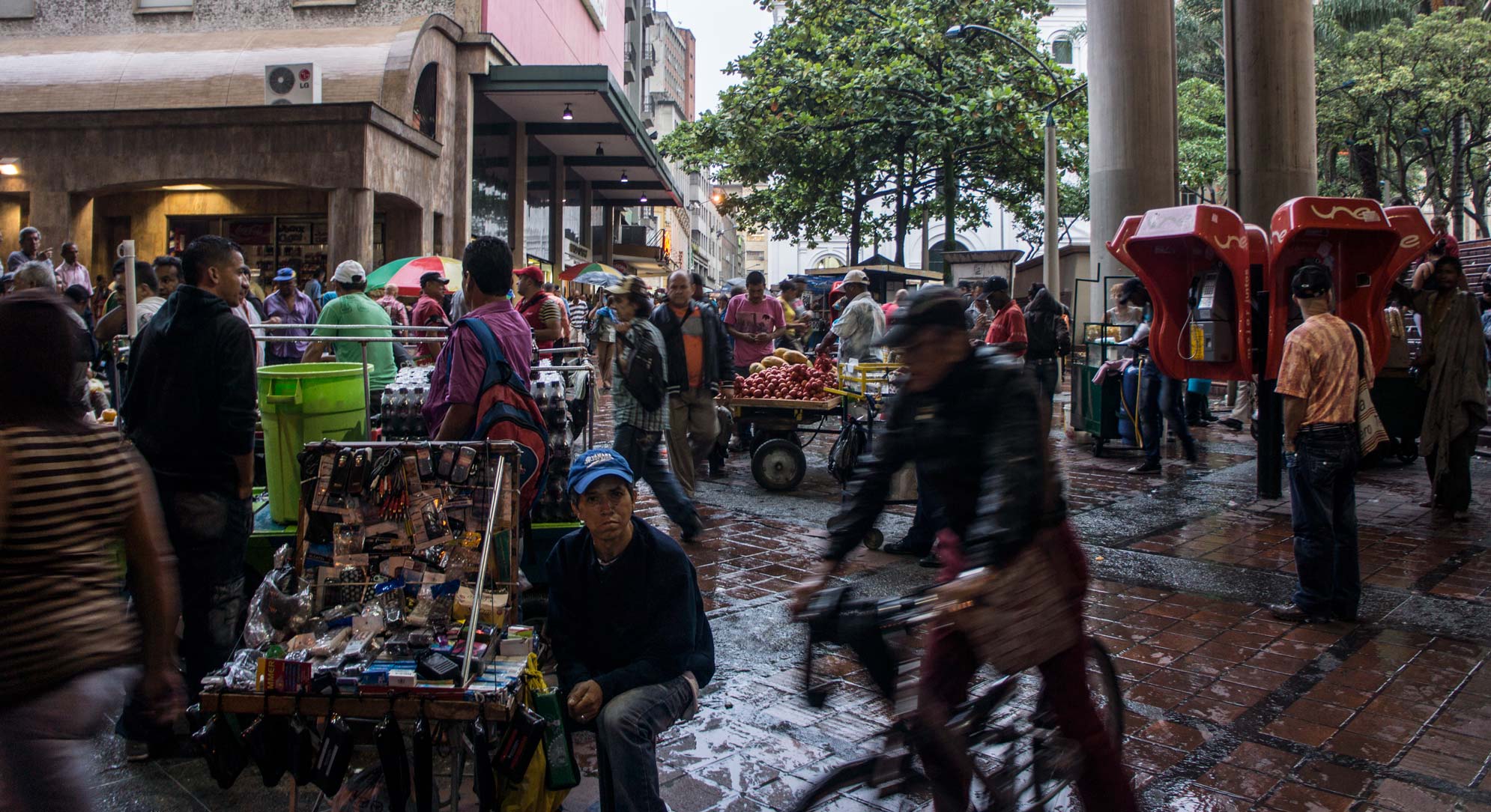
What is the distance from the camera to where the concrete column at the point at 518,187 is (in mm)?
24797

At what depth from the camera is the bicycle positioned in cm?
273

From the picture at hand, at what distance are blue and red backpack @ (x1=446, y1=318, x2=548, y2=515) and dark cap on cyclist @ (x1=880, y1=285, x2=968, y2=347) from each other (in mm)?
1841

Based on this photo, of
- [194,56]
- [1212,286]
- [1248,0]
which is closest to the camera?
[1212,286]

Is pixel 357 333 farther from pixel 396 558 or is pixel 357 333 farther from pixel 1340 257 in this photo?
pixel 1340 257

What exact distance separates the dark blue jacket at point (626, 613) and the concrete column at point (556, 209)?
26395mm

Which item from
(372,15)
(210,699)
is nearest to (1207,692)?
(210,699)

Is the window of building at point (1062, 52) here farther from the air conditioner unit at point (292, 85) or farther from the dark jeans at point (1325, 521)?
the dark jeans at point (1325, 521)

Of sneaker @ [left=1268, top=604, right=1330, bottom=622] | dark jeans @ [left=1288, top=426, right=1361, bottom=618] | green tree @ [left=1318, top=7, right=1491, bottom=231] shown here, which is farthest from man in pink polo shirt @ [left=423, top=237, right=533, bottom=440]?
green tree @ [left=1318, top=7, right=1491, bottom=231]

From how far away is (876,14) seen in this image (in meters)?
28.2

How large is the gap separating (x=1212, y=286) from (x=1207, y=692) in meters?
5.70

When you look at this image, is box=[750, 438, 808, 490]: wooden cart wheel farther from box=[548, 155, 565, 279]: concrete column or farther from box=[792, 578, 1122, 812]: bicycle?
box=[548, 155, 565, 279]: concrete column

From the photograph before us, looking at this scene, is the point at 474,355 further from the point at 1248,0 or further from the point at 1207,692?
the point at 1248,0

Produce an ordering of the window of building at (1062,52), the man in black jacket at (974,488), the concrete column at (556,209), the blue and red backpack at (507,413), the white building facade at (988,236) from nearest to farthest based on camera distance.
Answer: the man in black jacket at (974,488)
the blue and red backpack at (507,413)
the concrete column at (556,209)
the white building facade at (988,236)
the window of building at (1062,52)

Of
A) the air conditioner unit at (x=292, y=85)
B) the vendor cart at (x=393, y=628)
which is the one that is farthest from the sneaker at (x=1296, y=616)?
the air conditioner unit at (x=292, y=85)
